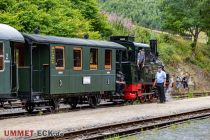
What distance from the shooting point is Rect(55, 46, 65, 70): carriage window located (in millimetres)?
20469

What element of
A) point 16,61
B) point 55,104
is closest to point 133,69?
point 55,104

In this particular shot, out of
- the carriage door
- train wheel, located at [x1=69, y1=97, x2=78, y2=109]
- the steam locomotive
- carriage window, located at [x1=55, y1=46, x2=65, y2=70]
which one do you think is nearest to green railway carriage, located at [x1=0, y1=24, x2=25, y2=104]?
the steam locomotive

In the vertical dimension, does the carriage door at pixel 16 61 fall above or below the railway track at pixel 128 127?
above

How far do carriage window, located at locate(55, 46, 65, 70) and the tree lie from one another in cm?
2928

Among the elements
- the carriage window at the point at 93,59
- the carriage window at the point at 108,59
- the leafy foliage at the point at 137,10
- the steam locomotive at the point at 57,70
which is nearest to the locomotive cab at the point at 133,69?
the steam locomotive at the point at 57,70

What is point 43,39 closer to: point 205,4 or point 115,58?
point 115,58

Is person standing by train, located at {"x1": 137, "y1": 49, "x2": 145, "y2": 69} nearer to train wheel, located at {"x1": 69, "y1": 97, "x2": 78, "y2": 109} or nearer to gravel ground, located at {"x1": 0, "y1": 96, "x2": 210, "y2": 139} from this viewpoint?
gravel ground, located at {"x1": 0, "y1": 96, "x2": 210, "y2": 139}

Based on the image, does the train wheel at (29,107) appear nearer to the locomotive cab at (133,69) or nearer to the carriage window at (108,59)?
the carriage window at (108,59)

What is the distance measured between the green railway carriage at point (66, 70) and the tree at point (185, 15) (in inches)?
1017

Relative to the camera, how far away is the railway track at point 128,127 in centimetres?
1377

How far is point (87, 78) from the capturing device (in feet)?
73.4

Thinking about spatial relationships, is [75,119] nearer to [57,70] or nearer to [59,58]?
[57,70]

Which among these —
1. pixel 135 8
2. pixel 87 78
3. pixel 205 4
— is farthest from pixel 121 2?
pixel 87 78

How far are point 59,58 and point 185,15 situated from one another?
1212 inches
